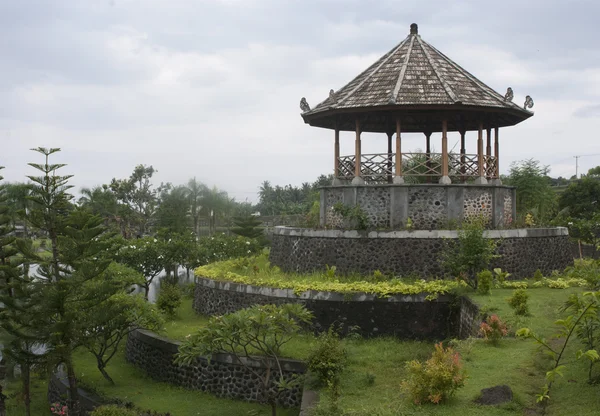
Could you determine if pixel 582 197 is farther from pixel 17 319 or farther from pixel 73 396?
pixel 17 319

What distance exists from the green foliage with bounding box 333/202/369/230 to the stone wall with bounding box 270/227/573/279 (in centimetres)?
27

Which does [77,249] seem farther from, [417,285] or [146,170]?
[146,170]

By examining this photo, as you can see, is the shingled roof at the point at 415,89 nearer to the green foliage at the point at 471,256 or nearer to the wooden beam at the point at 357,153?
the wooden beam at the point at 357,153

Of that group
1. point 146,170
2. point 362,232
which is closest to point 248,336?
point 362,232

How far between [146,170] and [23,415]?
44.1 metres

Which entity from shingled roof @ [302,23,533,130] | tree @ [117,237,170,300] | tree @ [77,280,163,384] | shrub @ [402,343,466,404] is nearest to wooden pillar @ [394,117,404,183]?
shingled roof @ [302,23,533,130]

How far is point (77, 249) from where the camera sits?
1325 cm

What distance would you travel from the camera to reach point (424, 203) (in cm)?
1630

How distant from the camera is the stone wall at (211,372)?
12617 millimetres

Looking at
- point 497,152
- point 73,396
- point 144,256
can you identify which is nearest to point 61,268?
point 73,396

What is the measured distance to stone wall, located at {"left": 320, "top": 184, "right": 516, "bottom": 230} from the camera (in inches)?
641

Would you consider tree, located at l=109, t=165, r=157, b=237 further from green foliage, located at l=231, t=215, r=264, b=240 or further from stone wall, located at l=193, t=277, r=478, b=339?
stone wall, located at l=193, t=277, r=478, b=339

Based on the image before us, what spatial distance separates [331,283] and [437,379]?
678cm

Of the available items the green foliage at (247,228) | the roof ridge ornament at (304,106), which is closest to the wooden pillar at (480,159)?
the roof ridge ornament at (304,106)
